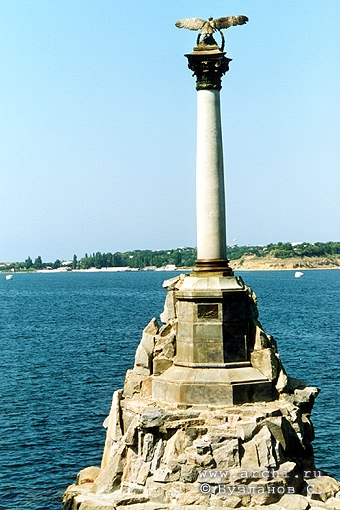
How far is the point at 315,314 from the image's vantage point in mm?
68500

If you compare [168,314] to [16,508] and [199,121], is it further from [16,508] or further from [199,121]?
[16,508]

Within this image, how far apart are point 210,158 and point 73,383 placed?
2094cm

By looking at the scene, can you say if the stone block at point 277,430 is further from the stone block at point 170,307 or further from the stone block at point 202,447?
the stone block at point 170,307

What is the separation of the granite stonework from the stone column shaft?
97 centimetres

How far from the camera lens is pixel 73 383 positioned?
35.4 m

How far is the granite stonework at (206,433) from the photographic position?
47.3 feet

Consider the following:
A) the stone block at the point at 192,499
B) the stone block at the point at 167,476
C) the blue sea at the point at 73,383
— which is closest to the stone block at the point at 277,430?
the stone block at the point at 192,499

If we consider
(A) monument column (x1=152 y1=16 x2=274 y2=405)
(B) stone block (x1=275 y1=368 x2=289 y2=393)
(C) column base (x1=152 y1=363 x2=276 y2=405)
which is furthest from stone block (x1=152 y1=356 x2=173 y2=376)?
(B) stone block (x1=275 y1=368 x2=289 y2=393)

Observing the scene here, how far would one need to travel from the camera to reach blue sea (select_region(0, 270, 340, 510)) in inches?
883

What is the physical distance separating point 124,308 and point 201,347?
215 ft

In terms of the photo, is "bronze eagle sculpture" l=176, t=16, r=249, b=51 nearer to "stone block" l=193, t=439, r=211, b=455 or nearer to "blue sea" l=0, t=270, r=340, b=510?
"stone block" l=193, t=439, r=211, b=455

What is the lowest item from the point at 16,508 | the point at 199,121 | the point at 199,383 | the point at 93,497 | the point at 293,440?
the point at 16,508

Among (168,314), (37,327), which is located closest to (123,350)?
(37,327)

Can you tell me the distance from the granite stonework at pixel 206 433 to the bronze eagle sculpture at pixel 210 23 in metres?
5.12
